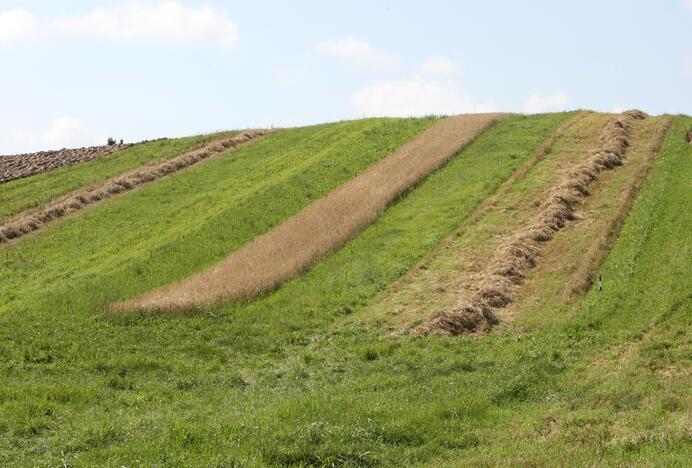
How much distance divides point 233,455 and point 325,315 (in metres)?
14.6

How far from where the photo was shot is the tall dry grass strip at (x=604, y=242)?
97.0ft

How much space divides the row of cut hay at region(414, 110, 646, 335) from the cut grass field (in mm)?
1149

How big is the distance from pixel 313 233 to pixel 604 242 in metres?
13.1

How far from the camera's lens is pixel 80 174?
56.8 m

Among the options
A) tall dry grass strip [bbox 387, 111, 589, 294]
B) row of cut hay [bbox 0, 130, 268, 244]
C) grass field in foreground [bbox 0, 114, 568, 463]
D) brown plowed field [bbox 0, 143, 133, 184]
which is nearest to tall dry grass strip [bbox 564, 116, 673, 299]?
tall dry grass strip [bbox 387, 111, 589, 294]

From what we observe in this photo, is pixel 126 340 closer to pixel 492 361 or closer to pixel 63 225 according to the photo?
pixel 492 361

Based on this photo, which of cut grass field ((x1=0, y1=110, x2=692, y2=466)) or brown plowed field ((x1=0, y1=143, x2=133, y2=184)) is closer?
cut grass field ((x1=0, y1=110, x2=692, y2=466))

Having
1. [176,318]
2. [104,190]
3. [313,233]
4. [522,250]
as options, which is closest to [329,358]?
[176,318]

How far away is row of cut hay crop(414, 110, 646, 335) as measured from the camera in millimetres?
28047

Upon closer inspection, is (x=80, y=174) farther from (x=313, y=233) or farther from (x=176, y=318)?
(x=176, y=318)

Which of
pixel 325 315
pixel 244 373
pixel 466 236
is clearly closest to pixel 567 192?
pixel 466 236

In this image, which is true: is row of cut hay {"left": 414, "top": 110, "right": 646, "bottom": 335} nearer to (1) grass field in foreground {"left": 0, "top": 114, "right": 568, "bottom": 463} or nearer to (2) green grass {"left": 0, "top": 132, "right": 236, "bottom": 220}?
(1) grass field in foreground {"left": 0, "top": 114, "right": 568, "bottom": 463}

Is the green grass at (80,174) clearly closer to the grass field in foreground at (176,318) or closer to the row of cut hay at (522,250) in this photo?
the grass field in foreground at (176,318)

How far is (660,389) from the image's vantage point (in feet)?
65.7
